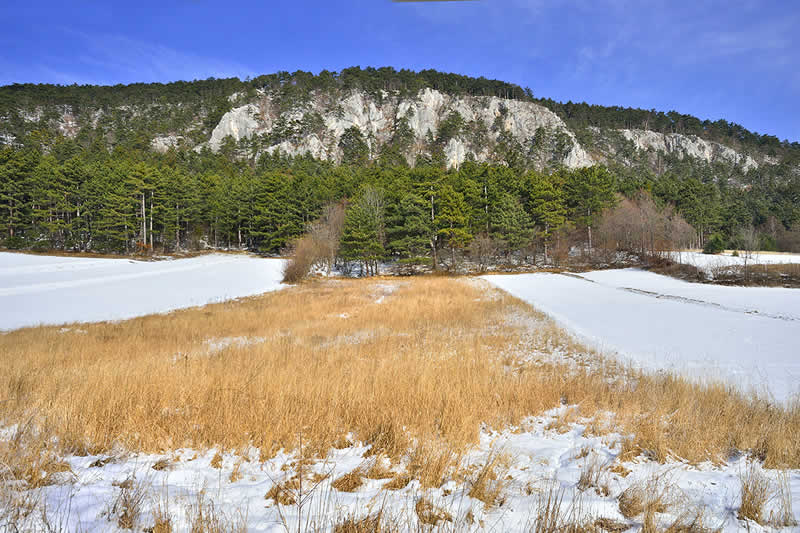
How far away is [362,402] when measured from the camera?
14.0 ft

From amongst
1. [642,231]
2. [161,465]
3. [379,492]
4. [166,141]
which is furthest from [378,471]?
[166,141]

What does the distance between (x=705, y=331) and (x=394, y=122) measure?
13443 cm

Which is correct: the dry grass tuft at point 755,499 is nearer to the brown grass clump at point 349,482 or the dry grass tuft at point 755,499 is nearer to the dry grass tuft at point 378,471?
the dry grass tuft at point 378,471

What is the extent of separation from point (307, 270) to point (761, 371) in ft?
106

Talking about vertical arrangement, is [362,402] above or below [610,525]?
below

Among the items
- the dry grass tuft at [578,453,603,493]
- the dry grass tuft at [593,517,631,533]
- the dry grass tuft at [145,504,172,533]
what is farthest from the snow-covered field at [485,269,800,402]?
the dry grass tuft at [145,504,172,533]

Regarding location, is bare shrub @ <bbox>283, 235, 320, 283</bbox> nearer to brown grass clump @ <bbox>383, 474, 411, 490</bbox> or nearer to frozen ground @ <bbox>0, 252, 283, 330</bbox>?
frozen ground @ <bbox>0, 252, 283, 330</bbox>

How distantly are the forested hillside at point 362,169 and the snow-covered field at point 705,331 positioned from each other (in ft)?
94.5

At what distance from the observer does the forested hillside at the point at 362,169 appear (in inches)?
1934

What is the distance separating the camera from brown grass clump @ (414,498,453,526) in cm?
220

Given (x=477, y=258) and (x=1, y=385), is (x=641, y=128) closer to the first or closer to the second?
(x=477, y=258)

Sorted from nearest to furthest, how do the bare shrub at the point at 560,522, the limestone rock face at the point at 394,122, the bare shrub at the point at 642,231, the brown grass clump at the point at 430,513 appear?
the bare shrub at the point at 560,522, the brown grass clump at the point at 430,513, the bare shrub at the point at 642,231, the limestone rock face at the point at 394,122

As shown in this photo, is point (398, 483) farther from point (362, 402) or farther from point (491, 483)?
point (362, 402)

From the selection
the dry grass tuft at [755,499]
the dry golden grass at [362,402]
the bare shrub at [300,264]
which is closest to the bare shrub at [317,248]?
the bare shrub at [300,264]
